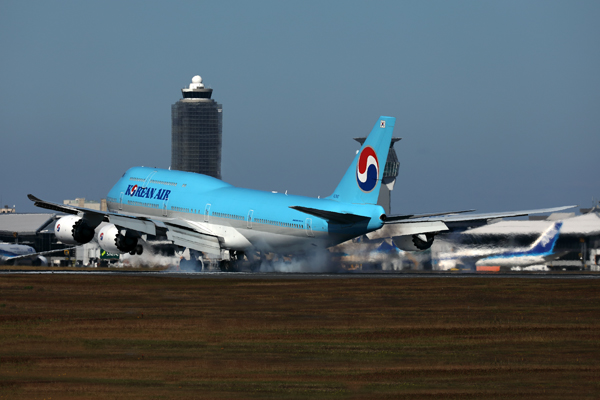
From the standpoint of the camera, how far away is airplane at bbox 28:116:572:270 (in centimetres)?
5978

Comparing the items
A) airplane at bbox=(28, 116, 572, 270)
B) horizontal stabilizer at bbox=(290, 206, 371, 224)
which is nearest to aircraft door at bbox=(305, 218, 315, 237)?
airplane at bbox=(28, 116, 572, 270)

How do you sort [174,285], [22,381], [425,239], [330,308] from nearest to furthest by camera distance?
[22,381] < [330,308] < [174,285] < [425,239]

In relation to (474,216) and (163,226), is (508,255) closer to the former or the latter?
(474,216)

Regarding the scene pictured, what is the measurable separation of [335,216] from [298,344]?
34.7 m

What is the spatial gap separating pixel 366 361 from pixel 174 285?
2656cm

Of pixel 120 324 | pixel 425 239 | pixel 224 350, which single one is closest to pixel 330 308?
pixel 120 324

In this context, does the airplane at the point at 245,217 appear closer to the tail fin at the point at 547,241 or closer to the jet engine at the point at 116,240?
the jet engine at the point at 116,240

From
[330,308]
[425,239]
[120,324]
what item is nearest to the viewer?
[120,324]

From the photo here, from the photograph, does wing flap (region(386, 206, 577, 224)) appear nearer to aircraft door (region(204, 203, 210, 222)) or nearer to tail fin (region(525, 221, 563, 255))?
tail fin (region(525, 221, 563, 255))

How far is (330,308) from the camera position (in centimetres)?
3347

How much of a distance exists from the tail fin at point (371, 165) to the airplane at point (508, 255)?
9.61 meters

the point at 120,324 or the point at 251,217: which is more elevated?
the point at 251,217

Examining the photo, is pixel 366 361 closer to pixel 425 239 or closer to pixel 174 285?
pixel 174 285

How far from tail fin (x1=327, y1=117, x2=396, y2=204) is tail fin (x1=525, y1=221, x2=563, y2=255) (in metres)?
13.6
